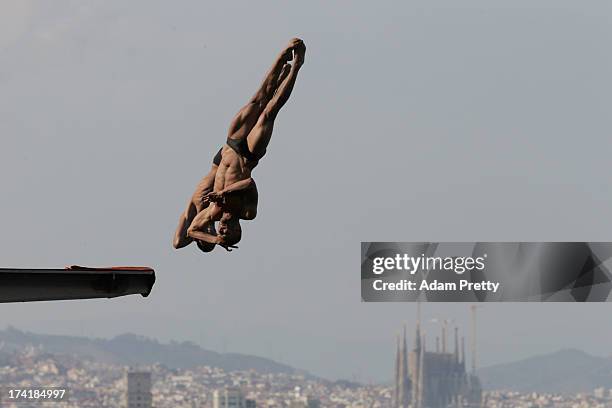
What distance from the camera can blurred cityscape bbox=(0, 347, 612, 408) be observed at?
117188mm

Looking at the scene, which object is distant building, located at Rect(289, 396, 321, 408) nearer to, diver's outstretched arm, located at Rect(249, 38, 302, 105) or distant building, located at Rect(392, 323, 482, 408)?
distant building, located at Rect(392, 323, 482, 408)

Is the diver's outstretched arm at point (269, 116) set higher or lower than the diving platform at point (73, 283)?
higher

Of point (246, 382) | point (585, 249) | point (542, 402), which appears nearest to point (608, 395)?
point (542, 402)

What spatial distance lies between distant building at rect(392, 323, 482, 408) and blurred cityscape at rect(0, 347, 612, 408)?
3.88m

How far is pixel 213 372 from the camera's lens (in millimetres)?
130250

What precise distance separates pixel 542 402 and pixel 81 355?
174ft

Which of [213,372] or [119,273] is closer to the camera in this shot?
[119,273]

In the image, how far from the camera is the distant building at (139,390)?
122 meters

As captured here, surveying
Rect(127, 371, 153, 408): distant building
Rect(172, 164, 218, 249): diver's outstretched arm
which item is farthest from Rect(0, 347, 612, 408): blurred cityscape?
Rect(172, 164, 218, 249): diver's outstretched arm

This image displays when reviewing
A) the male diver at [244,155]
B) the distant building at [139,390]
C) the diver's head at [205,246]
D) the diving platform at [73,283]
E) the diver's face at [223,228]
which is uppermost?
the distant building at [139,390]

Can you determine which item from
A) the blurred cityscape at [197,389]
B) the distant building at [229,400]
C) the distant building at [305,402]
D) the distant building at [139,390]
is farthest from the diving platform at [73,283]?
the distant building at [305,402]

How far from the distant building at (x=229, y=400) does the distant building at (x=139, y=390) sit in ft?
24.8

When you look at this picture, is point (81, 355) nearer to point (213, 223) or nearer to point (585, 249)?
point (585, 249)

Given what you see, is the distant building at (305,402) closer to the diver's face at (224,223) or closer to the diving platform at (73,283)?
the diver's face at (224,223)
